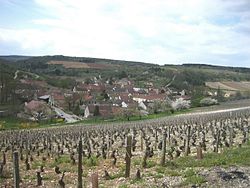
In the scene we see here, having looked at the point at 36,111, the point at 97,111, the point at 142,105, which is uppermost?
the point at 36,111

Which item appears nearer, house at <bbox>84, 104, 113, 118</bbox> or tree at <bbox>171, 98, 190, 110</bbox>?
house at <bbox>84, 104, 113, 118</bbox>

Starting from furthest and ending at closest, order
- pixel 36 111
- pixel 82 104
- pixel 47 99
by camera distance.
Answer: pixel 82 104
pixel 47 99
pixel 36 111

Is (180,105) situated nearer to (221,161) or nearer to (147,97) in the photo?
(147,97)

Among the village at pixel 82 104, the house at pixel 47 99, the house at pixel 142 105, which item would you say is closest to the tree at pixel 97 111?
the village at pixel 82 104

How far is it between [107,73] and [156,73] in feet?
80.4

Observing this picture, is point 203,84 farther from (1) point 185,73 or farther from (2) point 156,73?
(2) point 156,73

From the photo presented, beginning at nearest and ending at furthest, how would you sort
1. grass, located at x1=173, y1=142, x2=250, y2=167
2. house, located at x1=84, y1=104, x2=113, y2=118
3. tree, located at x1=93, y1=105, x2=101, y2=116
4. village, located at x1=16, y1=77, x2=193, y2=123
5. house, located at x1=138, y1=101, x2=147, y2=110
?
1. grass, located at x1=173, y1=142, x2=250, y2=167
2. village, located at x1=16, y1=77, x2=193, y2=123
3. tree, located at x1=93, y1=105, x2=101, y2=116
4. house, located at x1=84, y1=104, x2=113, y2=118
5. house, located at x1=138, y1=101, x2=147, y2=110

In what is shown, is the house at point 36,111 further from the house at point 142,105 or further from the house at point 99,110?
the house at point 142,105

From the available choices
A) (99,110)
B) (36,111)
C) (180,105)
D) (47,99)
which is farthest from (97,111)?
(180,105)

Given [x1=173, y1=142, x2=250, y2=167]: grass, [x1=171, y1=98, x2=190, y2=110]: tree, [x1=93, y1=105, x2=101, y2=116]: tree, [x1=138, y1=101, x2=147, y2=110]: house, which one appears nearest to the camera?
[x1=173, y1=142, x2=250, y2=167]: grass

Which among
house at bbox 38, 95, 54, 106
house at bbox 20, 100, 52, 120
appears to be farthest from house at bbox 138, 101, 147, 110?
house at bbox 20, 100, 52, 120

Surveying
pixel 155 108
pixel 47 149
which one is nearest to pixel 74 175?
pixel 47 149

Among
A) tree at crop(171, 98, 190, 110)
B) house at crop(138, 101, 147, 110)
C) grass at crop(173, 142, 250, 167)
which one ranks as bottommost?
house at crop(138, 101, 147, 110)

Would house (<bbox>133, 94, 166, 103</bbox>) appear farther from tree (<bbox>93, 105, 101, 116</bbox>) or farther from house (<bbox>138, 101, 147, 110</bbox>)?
tree (<bbox>93, 105, 101, 116</bbox>)
